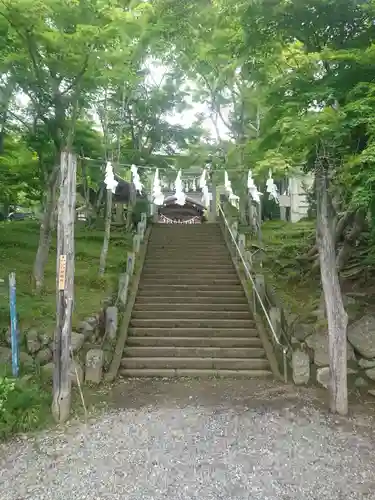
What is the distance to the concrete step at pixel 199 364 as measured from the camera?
8.14m

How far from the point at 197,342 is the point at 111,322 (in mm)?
1854

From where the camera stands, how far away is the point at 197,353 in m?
8.53

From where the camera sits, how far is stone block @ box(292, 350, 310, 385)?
733cm

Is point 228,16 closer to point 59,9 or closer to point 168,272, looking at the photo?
point 59,9

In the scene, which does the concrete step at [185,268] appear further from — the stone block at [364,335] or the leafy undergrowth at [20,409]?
the leafy undergrowth at [20,409]

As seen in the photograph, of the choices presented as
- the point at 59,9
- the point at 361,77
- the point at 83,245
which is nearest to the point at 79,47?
the point at 59,9

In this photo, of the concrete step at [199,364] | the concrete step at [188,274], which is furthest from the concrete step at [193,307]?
the concrete step at [199,364]

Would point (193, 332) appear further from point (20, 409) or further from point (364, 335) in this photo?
point (20, 409)

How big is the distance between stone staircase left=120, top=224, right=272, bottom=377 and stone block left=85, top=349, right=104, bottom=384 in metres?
0.63

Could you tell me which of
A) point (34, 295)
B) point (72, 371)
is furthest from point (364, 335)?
point (34, 295)

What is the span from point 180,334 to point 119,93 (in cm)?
850

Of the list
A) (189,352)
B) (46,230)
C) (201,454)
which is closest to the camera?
(201,454)

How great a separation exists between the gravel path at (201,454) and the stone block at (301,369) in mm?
463

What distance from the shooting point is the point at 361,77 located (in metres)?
6.21
